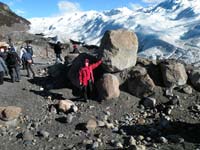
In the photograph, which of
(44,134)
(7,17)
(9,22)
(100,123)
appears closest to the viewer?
(44,134)

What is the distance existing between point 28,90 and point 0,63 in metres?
2.12

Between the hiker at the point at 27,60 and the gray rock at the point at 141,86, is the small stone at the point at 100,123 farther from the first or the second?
the hiker at the point at 27,60

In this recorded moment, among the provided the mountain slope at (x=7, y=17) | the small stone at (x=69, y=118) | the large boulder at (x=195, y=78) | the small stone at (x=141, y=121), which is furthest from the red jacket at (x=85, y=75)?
the mountain slope at (x=7, y=17)

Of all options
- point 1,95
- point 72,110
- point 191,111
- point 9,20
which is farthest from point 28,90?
point 9,20

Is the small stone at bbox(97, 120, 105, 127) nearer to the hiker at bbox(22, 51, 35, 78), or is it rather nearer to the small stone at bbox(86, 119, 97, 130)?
the small stone at bbox(86, 119, 97, 130)

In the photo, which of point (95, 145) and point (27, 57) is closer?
point (95, 145)

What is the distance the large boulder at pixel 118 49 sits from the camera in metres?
24.2

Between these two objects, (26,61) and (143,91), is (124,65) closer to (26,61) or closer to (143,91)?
(143,91)

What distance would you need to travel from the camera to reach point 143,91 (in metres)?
24.0

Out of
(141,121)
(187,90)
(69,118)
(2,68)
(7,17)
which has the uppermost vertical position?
(7,17)

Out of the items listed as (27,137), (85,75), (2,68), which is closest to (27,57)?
(2,68)

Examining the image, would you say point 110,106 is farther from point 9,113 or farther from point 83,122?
point 9,113

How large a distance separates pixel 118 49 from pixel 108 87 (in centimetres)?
228

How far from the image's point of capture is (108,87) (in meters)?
23.4
